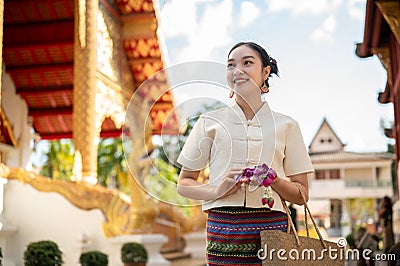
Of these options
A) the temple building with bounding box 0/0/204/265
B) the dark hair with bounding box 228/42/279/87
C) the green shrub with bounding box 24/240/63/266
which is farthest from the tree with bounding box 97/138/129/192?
the dark hair with bounding box 228/42/279/87

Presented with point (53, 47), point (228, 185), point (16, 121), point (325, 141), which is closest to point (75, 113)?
point (53, 47)

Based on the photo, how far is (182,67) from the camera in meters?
1.57

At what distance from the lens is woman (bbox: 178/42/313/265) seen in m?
1.51

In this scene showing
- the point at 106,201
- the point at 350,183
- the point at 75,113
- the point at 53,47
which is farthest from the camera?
the point at 350,183

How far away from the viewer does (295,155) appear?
1.59m

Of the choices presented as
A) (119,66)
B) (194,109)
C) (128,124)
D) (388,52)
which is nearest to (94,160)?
(119,66)

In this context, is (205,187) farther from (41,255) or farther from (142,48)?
(142,48)

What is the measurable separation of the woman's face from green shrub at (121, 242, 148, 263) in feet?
18.4

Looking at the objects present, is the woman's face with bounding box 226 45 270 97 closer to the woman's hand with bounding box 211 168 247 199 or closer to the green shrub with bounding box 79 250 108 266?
the woman's hand with bounding box 211 168 247 199

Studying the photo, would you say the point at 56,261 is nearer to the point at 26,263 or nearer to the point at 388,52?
the point at 26,263

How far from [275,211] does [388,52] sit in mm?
5879

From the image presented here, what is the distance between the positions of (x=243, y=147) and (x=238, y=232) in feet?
0.71

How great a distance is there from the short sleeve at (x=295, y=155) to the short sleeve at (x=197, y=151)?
214 millimetres

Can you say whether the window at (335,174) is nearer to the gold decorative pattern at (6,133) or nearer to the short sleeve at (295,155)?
the gold decorative pattern at (6,133)
